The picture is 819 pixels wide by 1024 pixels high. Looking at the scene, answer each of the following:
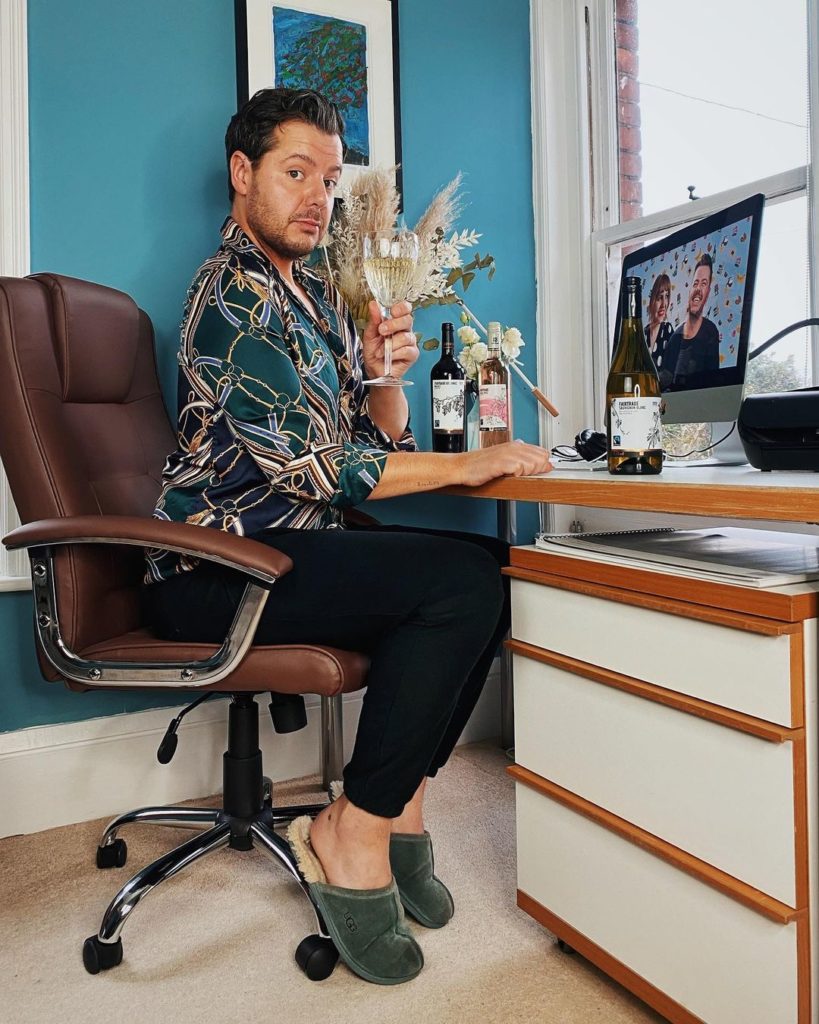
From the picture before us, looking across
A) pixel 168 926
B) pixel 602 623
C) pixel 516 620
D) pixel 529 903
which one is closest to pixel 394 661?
pixel 516 620

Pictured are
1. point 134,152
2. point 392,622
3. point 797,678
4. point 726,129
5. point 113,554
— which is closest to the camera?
point 797,678

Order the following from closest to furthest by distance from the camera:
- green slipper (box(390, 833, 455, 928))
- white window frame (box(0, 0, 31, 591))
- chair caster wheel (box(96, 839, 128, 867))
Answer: green slipper (box(390, 833, 455, 928))
chair caster wheel (box(96, 839, 128, 867))
white window frame (box(0, 0, 31, 591))

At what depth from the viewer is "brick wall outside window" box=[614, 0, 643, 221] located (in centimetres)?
244

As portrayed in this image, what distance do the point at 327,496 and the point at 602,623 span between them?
464 mm

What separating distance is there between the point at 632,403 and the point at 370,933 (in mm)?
886

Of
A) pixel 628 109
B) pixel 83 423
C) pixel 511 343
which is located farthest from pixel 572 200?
pixel 83 423

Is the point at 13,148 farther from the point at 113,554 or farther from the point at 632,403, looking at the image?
the point at 632,403

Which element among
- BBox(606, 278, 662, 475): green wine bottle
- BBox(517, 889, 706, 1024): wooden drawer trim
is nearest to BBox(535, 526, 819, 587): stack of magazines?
BBox(606, 278, 662, 475): green wine bottle

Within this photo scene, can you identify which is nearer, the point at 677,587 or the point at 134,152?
the point at 677,587

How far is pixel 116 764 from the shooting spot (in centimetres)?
199

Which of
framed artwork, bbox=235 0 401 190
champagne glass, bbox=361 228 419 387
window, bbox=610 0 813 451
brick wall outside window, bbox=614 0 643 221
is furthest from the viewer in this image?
brick wall outside window, bbox=614 0 643 221

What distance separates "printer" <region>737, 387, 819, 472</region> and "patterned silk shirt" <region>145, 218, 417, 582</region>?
21.6 inches

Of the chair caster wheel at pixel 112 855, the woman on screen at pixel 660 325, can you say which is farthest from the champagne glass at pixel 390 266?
the chair caster wheel at pixel 112 855

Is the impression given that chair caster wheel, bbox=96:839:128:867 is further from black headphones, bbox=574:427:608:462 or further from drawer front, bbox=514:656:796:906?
black headphones, bbox=574:427:608:462
